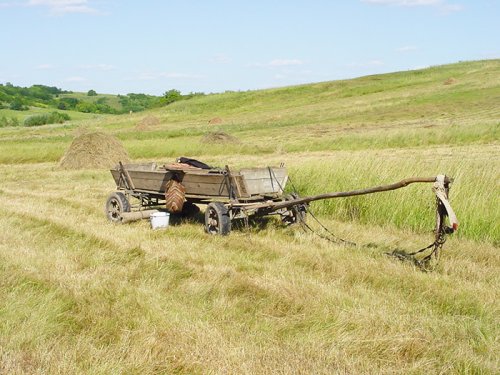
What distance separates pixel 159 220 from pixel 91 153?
44.3 ft

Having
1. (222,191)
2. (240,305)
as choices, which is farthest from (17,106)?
(240,305)

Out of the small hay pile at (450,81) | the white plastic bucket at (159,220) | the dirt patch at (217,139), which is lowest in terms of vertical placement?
the dirt patch at (217,139)

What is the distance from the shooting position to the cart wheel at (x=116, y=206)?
9.77 m

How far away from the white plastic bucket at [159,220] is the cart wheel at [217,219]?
2.76 ft

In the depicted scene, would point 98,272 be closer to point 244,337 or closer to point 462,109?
point 244,337

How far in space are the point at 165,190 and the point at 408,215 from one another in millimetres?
3761

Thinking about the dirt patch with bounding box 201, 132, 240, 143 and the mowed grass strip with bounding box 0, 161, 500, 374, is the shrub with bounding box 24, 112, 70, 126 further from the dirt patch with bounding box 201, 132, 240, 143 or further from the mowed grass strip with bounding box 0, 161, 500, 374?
the mowed grass strip with bounding box 0, 161, 500, 374

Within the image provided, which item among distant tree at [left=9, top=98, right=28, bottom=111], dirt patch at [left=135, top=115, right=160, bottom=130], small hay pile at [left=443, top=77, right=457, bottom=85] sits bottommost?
dirt patch at [left=135, top=115, right=160, bottom=130]

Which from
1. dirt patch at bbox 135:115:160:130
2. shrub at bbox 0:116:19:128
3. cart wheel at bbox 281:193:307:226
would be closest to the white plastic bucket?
cart wheel at bbox 281:193:307:226

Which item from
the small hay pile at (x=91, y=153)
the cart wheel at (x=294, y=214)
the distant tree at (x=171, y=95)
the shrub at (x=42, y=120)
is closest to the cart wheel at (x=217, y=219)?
the cart wheel at (x=294, y=214)

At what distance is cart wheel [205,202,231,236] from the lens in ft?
26.9

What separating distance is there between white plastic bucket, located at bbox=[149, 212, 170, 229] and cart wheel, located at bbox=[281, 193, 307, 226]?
1.81 m

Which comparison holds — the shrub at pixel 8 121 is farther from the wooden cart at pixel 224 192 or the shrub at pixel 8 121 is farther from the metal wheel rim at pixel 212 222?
the metal wheel rim at pixel 212 222

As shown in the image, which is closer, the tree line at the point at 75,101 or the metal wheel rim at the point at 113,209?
the metal wheel rim at the point at 113,209
